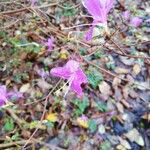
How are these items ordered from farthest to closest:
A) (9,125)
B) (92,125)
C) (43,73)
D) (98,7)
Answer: (43,73)
(92,125)
(9,125)
(98,7)

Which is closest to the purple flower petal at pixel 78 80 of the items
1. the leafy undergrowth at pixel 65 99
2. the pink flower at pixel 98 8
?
the pink flower at pixel 98 8

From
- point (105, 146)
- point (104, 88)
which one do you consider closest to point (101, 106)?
point (104, 88)

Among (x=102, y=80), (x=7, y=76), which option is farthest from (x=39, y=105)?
(x=102, y=80)

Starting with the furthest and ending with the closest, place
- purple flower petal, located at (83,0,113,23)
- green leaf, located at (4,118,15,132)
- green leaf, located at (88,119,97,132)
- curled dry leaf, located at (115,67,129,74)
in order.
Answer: curled dry leaf, located at (115,67,129,74), green leaf, located at (88,119,97,132), green leaf, located at (4,118,15,132), purple flower petal, located at (83,0,113,23)

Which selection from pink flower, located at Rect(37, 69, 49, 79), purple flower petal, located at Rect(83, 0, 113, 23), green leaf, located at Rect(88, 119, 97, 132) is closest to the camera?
purple flower petal, located at Rect(83, 0, 113, 23)

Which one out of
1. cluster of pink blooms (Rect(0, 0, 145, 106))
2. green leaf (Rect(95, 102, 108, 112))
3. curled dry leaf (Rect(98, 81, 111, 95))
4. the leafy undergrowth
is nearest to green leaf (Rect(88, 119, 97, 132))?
the leafy undergrowth

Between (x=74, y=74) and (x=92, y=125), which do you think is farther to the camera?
(x=92, y=125)

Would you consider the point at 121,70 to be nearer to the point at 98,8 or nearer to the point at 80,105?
the point at 80,105

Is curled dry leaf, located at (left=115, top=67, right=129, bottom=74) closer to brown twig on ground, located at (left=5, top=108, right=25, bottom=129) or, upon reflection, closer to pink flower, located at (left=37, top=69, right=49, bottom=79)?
pink flower, located at (left=37, top=69, right=49, bottom=79)

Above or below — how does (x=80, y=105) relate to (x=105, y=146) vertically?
above

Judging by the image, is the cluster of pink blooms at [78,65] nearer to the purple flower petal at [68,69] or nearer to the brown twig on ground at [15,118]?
the purple flower petal at [68,69]

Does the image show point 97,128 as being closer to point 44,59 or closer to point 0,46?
point 44,59
